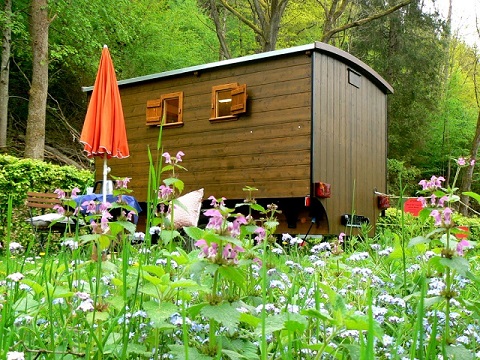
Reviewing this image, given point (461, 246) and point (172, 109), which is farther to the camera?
point (172, 109)

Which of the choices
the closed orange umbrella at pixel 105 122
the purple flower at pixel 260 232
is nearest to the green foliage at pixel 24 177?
the closed orange umbrella at pixel 105 122

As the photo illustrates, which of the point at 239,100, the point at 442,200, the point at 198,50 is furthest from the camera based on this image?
the point at 198,50

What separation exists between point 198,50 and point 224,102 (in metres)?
11.1

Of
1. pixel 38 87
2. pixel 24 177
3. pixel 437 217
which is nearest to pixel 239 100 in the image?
pixel 24 177

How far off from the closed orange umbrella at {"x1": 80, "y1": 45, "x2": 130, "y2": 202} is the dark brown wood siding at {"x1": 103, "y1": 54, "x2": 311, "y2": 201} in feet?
5.14

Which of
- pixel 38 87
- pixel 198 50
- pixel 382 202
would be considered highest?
pixel 198 50

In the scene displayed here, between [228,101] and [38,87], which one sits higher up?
[38,87]

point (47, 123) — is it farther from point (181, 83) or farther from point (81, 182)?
point (181, 83)

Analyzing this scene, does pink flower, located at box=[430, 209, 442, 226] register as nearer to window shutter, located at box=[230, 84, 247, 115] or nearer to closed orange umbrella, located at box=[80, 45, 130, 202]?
closed orange umbrella, located at box=[80, 45, 130, 202]

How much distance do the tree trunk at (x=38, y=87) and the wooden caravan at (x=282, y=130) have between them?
3817 mm

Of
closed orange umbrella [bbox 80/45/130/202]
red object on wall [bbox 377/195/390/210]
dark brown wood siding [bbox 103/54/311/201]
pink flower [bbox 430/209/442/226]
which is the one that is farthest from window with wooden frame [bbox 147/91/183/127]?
pink flower [bbox 430/209/442/226]

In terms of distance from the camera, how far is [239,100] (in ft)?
25.4

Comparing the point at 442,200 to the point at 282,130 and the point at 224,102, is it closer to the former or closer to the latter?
the point at 282,130

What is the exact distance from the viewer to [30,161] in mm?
8906
